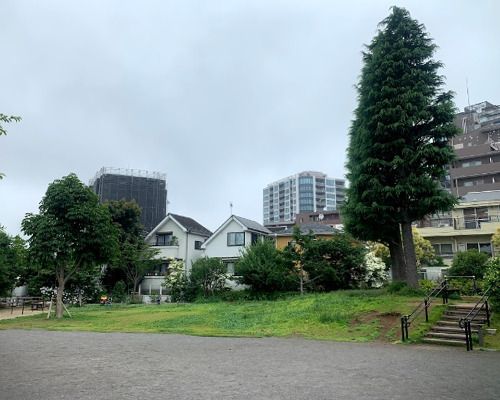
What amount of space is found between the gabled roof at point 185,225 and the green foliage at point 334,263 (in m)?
16.8

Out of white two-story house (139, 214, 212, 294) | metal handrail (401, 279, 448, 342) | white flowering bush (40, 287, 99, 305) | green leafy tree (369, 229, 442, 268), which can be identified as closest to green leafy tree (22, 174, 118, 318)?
white flowering bush (40, 287, 99, 305)

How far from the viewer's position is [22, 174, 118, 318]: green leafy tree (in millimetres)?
21828

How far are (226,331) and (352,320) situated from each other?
201 inches

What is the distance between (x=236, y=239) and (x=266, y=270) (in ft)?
36.8

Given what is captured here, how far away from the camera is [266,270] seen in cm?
2773

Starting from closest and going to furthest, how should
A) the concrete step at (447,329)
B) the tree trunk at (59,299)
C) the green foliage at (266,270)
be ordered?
the concrete step at (447,329), the tree trunk at (59,299), the green foliage at (266,270)

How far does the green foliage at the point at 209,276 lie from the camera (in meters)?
32.0

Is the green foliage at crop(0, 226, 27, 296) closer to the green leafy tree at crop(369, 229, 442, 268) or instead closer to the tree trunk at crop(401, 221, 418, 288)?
the tree trunk at crop(401, 221, 418, 288)

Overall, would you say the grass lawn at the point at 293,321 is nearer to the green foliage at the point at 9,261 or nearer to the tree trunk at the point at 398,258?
the tree trunk at the point at 398,258

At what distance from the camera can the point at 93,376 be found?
25.6ft

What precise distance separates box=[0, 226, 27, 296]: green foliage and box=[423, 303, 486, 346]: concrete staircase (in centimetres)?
2876

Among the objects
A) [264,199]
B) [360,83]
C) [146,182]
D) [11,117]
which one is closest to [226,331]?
[11,117]

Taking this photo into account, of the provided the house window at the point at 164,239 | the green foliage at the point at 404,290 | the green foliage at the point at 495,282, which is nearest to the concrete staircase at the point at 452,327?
the green foliage at the point at 495,282

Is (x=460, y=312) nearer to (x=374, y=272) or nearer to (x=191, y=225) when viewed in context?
(x=374, y=272)
